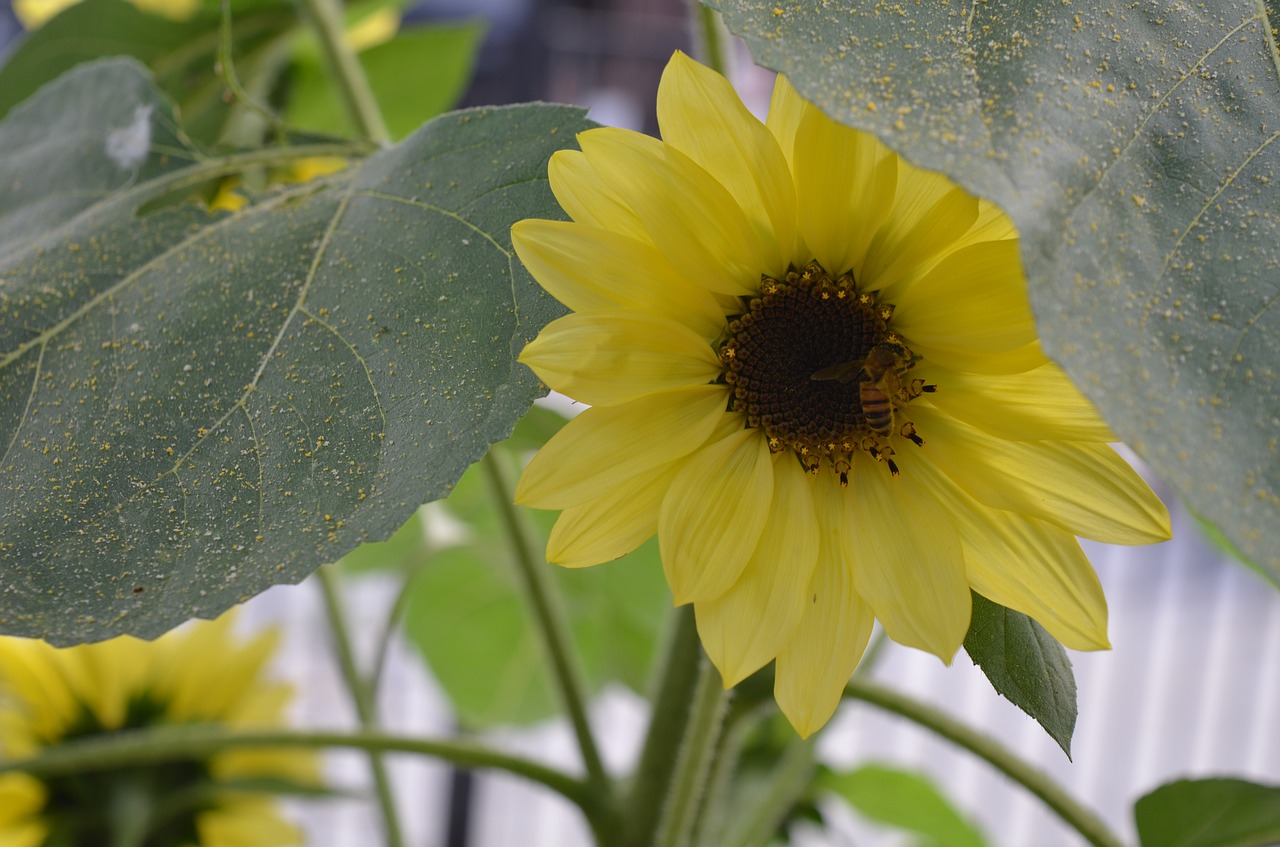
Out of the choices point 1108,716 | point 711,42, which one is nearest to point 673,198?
point 711,42

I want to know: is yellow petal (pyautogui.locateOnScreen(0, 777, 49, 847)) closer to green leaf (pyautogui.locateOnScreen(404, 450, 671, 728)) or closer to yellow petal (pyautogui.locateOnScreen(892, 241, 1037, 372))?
green leaf (pyautogui.locateOnScreen(404, 450, 671, 728))

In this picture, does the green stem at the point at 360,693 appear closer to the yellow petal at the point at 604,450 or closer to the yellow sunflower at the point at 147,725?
the yellow sunflower at the point at 147,725

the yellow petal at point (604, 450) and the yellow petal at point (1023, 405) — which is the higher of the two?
the yellow petal at point (1023, 405)

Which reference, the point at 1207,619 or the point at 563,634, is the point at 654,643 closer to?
the point at 563,634

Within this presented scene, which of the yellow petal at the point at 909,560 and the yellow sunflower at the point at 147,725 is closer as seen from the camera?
the yellow petal at the point at 909,560

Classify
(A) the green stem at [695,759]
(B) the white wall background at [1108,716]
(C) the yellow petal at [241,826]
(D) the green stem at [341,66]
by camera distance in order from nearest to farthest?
(A) the green stem at [695,759] < (D) the green stem at [341,66] < (C) the yellow petal at [241,826] < (B) the white wall background at [1108,716]

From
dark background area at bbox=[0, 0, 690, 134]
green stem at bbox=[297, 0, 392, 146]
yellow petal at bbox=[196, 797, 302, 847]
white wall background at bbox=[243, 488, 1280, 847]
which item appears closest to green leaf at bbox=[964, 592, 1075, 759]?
green stem at bbox=[297, 0, 392, 146]

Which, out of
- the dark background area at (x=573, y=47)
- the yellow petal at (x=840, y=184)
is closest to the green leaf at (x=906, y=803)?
the yellow petal at (x=840, y=184)

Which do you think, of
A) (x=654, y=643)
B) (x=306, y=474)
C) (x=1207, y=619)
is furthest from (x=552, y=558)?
(x=1207, y=619)
